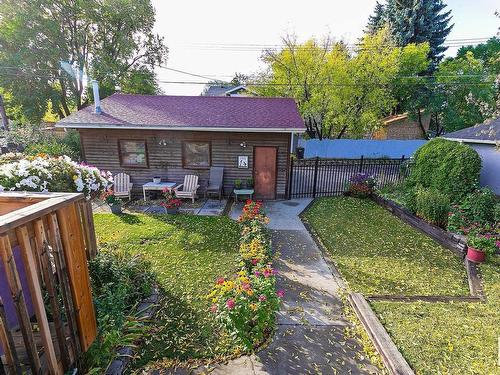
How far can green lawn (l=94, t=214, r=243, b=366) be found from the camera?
3330 mm

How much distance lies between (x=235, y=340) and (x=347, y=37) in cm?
2187

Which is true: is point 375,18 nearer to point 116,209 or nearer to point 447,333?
point 116,209

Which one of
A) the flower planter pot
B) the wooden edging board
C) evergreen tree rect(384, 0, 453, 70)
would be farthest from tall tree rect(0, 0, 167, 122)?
the wooden edging board

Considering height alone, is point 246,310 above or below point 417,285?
above

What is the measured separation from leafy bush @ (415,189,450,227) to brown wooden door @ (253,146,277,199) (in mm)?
4843

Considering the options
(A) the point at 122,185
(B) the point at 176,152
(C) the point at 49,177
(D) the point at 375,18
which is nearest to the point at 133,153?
(A) the point at 122,185

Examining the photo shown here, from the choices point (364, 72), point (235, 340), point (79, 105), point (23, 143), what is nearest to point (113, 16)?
point (79, 105)

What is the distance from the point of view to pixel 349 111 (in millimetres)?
19484

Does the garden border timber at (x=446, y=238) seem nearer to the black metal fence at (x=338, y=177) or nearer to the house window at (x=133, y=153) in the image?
the black metal fence at (x=338, y=177)

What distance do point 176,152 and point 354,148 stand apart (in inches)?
615

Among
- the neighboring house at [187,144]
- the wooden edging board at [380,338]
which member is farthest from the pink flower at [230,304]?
the neighboring house at [187,144]

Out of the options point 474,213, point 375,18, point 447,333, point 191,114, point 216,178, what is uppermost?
point 375,18

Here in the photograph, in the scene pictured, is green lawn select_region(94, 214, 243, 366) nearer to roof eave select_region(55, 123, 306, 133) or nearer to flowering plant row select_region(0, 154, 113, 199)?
flowering plant row select_region(0, 154, 113, 199)

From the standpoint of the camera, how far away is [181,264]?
17.3 feet
